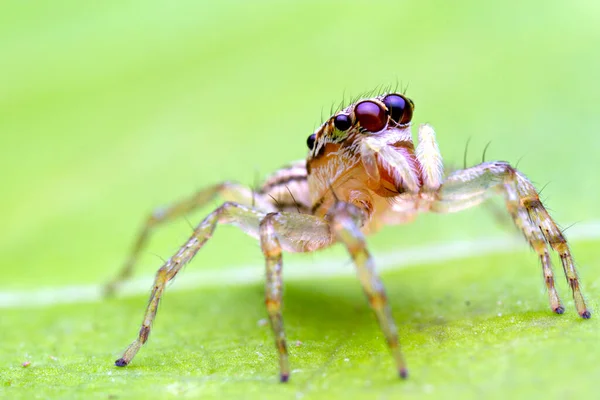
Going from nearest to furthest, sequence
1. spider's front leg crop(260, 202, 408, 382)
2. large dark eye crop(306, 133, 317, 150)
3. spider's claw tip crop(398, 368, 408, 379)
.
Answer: spider's claw tip crop(398, 368, 408, 379), spider's front leg crop(260, 202, 408, 382), large dark eye crop(306, 133, 317, 150)

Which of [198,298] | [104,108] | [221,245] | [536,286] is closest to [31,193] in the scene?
[104,108]

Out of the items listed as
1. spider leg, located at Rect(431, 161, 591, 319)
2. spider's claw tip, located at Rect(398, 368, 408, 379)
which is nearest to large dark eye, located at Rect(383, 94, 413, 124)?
spider leg, located at Rect(431, 161, 591, 319)

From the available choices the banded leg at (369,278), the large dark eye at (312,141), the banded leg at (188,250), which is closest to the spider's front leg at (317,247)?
the banded leg at (369,278)

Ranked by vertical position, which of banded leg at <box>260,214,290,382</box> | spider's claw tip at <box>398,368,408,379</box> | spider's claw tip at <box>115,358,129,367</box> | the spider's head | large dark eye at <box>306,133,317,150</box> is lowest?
spider's claw tip at <box>115,358,129,367</box>

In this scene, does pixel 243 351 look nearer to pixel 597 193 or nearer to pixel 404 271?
pixel 404 271

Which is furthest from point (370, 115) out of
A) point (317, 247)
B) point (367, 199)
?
point (317, 247)

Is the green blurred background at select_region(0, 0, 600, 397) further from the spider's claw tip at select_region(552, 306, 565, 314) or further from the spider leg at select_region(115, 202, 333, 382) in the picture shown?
the spider's claw tip at select_region(552, 306, 565, 314)
